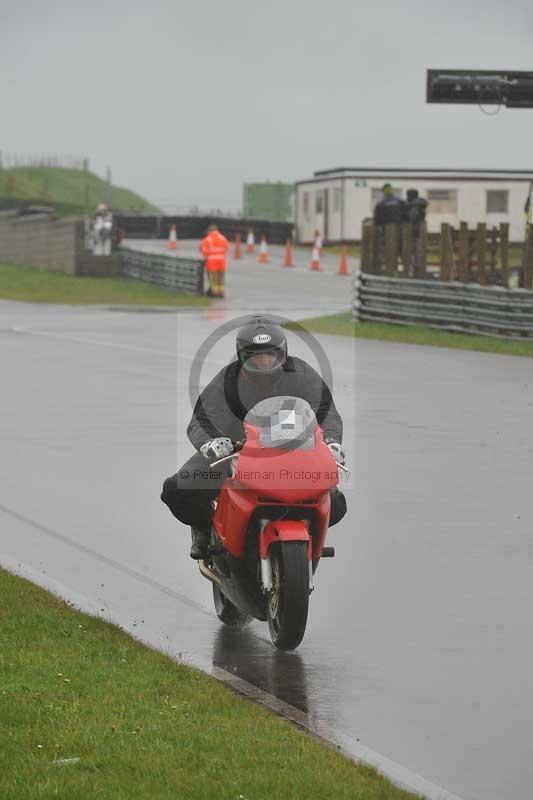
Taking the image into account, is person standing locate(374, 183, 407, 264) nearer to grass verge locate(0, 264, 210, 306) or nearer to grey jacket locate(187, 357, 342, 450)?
grass verge locate(0, 264, 210, 306)

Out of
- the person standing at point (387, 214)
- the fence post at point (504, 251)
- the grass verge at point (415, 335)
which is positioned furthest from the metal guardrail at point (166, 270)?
the fence post at point (504, 251)

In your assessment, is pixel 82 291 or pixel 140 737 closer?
pixel 140 737

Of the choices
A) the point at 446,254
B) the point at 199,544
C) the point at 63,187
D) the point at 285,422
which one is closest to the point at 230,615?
the point at 199,544

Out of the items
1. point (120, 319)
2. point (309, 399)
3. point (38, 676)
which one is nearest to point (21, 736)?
point (38, 676)

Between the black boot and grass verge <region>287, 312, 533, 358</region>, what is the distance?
17.2 meters

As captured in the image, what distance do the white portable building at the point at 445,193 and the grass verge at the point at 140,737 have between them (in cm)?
5102

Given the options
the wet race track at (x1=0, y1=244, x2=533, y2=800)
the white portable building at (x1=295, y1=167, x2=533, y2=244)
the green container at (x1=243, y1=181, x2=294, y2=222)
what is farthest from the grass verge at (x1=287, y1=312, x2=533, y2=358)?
the green container at (x1=243, y1=181, x2=294, y2=222)

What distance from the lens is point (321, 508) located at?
295 inches

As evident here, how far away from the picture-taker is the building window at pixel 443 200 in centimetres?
5869

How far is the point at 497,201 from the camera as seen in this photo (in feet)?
194

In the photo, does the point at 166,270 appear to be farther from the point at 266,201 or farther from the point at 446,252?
the point at 266,201

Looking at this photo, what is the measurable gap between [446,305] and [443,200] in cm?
2974

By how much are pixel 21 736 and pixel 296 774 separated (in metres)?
0.99

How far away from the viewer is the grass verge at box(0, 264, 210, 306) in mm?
42259
